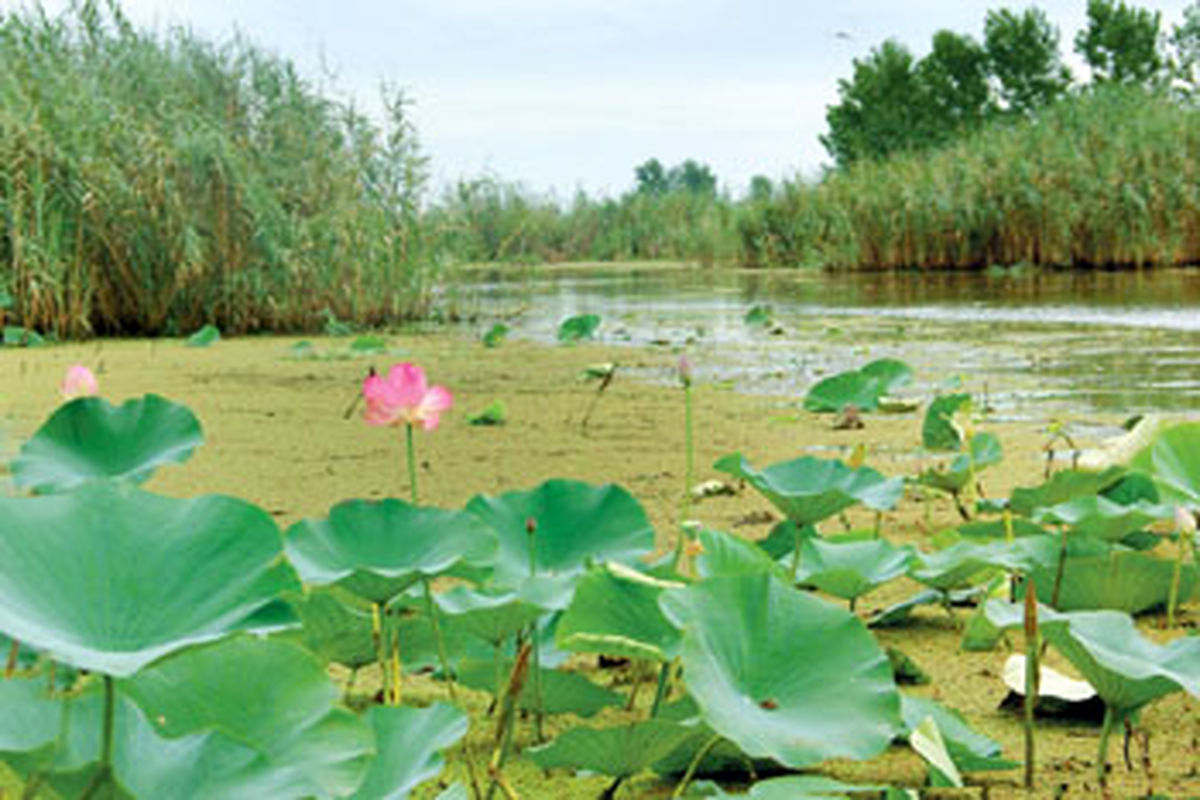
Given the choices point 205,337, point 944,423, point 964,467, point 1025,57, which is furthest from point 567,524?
point 1025,57

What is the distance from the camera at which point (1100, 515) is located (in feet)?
4.25

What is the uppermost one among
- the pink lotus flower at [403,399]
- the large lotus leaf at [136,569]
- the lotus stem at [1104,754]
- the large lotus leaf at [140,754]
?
the pink lotus flower at [403,399]

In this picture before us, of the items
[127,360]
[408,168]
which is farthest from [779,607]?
[408,168]

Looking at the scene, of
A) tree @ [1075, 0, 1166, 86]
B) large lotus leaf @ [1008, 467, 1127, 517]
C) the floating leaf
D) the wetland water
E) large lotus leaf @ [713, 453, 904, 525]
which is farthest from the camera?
tree @ [1075, 0, 1166, 86]

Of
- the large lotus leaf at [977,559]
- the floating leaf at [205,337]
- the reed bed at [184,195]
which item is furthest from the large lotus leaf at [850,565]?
the reed bed at [184,195]

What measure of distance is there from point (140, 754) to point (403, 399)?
1.48 ft

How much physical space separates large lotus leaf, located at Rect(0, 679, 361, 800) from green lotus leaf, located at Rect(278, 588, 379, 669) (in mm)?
396

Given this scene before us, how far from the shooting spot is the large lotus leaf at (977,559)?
1188 mm

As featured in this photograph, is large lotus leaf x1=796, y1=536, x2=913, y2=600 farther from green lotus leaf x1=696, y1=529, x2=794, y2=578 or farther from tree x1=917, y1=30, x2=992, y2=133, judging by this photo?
tree x1=917, y1=30, x2=992, y2=133

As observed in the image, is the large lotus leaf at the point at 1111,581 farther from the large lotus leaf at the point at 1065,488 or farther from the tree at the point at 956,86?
the tree at the point at 956,86

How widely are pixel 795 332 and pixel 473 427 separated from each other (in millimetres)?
3106

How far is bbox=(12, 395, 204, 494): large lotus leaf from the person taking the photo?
1091 millimetres

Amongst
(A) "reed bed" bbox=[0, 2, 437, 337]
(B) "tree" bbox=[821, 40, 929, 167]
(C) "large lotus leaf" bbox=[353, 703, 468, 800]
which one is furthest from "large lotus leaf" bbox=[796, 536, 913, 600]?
(B) "tree" bbox=[821, 40, 929, 167]

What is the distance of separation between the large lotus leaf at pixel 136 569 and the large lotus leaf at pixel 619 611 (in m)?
0.23
